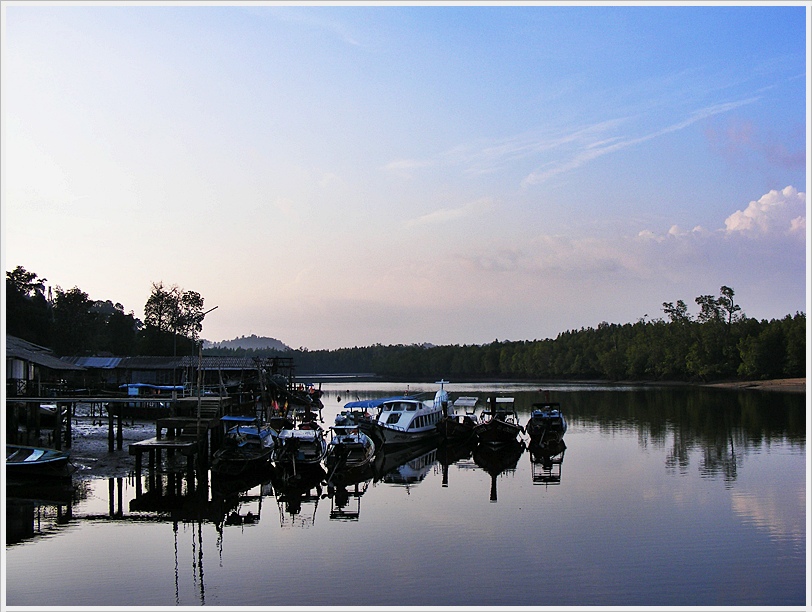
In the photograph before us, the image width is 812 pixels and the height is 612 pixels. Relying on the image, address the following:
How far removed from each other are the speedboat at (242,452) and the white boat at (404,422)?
1069 centimetres

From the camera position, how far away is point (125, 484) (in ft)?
121

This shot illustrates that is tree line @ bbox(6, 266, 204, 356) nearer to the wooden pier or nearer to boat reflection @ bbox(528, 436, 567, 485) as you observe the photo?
the wooden pier

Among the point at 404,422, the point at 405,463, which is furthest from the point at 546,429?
the point at 405,463

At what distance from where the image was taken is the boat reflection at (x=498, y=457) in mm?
43681

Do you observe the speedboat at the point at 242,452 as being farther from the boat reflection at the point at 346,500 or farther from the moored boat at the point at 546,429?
the moored boat at the point at 546,429

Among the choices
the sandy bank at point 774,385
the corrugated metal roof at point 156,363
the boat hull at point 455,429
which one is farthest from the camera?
the sandy bank at point 774,385

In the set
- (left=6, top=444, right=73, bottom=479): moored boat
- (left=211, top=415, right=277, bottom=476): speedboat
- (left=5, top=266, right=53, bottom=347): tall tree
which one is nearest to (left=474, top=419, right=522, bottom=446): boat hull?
(left=211, top=415, right=277, bottom=476): speedboat

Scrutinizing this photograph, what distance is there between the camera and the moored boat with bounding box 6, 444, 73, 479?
114 ft

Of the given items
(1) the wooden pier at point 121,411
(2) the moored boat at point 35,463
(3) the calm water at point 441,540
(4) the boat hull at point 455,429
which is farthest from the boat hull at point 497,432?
(2) the moored boat at point 35,463

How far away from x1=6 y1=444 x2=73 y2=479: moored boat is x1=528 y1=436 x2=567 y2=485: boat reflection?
23538 mm

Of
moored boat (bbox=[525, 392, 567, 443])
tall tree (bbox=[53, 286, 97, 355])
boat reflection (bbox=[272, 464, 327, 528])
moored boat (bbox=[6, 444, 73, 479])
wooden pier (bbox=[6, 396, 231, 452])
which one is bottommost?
boat reflection (bbox=[272, 464, 327, 528])

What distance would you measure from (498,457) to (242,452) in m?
18.3

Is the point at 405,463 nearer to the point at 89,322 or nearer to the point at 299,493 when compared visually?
the point at 299,493

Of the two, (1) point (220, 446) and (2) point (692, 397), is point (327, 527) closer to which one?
(1) point (220, 446)
